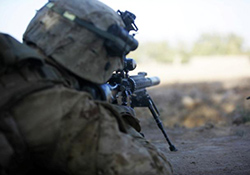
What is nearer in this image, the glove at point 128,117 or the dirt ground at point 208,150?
the glove at point 128,117

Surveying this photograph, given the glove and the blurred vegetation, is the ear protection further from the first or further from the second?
the blurred vegetation

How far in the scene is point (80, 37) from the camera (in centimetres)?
214

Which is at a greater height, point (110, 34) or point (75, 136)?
point (110, 34)

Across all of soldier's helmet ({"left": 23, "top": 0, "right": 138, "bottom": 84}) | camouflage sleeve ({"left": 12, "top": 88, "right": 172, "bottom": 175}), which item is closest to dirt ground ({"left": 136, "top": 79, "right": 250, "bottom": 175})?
camouflage sleeve ({"left": 12, "top": 88, "right": 172, "bottom": 175})

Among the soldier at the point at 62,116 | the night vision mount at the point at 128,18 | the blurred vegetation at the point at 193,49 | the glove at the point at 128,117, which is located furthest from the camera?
the blurred vegetation at the point at 193,49

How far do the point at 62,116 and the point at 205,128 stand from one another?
5039 mm

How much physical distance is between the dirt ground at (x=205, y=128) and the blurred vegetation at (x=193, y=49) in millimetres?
11334

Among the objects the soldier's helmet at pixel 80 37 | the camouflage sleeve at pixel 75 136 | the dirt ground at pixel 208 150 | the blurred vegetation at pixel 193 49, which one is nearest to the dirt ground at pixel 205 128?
the dirt ground at pixel 208 150

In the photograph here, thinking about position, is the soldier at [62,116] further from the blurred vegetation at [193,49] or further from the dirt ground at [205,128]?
the blurred vegetation at [193,49]

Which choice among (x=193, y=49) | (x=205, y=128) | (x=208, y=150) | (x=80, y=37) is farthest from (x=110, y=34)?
(x=193, y=49)

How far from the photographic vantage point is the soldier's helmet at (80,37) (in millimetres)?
2117

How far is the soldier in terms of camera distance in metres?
1.76

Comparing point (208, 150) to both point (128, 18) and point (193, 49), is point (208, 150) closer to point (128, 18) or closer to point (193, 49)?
point (128, 18)

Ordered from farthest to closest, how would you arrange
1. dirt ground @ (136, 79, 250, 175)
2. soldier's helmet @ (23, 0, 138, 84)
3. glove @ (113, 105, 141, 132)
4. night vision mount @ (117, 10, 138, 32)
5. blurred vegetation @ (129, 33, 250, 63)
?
blurred vegetation @ (129, 33, 250, 63) < dirt ground @ (136, 79, 250, 175) < night vision mount @ (117, 10, 138, 32) < glove @ (113, 105, 141, 132) < soldier's helmet @ (23, 0, 138, 84)
